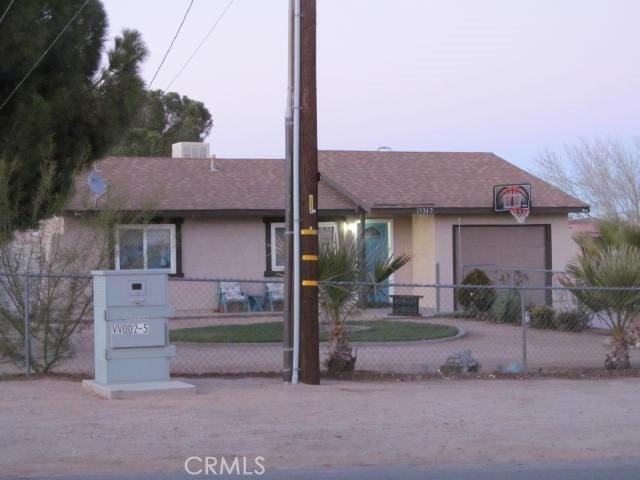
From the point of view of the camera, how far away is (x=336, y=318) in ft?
44.5

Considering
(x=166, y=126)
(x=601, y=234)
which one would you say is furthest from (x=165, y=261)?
(x=166, y=126)

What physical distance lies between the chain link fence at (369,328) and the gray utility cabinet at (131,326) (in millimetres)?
1425

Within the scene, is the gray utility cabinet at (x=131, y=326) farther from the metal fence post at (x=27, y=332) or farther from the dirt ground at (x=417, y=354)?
the dirt ground at (x=417, y=354)

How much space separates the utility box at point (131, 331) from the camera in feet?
38.0

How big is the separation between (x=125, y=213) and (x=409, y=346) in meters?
5.49

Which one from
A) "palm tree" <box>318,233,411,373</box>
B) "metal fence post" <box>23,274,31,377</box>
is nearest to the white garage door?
"palm tree" <box>318,233,411,373</box>

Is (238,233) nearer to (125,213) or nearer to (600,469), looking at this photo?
(125,213)

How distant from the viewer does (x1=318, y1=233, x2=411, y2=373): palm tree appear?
1336 centimetres

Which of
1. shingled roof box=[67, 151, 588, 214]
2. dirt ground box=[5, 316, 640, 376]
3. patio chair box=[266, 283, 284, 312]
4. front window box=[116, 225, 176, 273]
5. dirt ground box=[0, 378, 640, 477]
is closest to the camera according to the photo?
dirt ground box=[0, 378, 640, 477]

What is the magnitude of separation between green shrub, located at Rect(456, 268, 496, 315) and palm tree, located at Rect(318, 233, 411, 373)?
894 centimetres

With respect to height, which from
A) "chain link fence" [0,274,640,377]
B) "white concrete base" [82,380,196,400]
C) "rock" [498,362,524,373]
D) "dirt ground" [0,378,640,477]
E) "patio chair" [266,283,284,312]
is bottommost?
"dirt ground" [0,378,640,477]

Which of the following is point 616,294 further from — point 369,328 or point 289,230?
point 369,328

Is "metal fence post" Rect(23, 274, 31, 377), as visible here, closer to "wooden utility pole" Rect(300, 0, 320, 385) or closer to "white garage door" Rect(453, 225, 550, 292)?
"wooden utility pole" Rect(300, 0, 320, 385)

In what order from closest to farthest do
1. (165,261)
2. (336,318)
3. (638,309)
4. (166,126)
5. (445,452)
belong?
(445,452)
(336,318)
(638,309)
(165,261)
(166,126)
